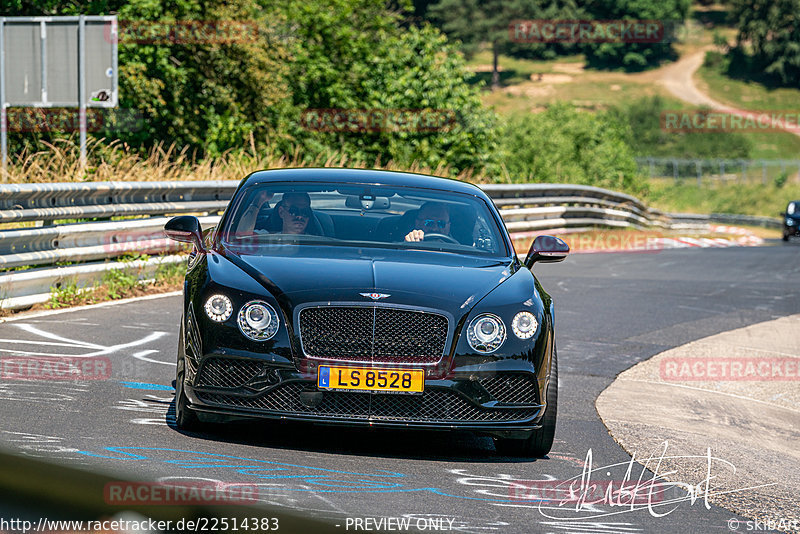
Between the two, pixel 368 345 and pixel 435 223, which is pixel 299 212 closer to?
pixel 435 223

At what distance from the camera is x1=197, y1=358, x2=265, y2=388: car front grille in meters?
5.71

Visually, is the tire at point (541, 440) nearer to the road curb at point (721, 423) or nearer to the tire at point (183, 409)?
the road curb at point (721, 423)

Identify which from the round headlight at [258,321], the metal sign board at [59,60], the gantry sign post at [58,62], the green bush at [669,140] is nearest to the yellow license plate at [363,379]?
the round headlight at [258,321]

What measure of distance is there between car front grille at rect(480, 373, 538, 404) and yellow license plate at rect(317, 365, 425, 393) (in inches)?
16.3

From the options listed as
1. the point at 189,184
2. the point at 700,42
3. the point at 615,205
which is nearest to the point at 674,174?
the point at 615,205

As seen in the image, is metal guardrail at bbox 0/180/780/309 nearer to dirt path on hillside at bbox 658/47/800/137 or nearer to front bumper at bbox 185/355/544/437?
front bumper at bbox 185/355/544/437

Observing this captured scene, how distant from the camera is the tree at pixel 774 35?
11675 centimetres

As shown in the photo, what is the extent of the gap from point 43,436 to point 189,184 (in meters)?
7.46

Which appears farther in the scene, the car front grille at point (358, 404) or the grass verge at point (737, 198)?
the grass verge at point (737, 198)

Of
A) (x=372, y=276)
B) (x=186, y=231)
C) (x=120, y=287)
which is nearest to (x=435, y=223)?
(x=372, y=276)

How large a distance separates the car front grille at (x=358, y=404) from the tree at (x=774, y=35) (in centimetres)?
11734

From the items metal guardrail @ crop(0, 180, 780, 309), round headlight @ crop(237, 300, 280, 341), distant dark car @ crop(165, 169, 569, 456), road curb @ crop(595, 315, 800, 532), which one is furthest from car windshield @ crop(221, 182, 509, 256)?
metal guardrail @ crop(0, 180, 780, 309)

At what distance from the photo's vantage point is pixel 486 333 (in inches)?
230

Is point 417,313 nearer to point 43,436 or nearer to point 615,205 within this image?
point 43,436
